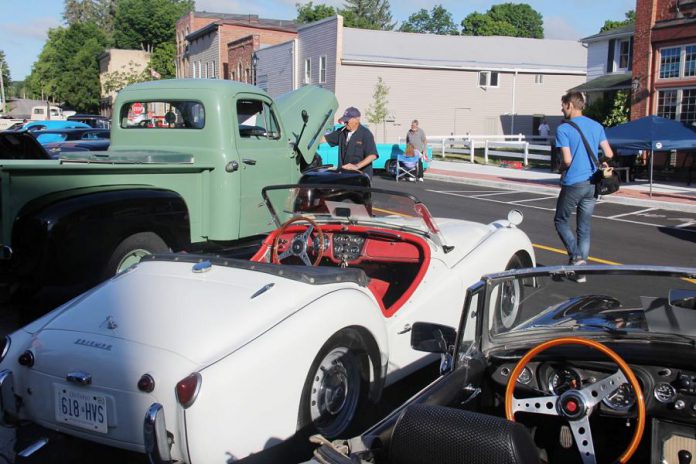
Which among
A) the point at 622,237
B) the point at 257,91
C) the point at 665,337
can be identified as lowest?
the point at 622,237

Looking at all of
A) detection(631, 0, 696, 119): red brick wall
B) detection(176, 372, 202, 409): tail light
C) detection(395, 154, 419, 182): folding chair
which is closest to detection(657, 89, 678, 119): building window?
detection(631, 0, 696, 119): red brick wall

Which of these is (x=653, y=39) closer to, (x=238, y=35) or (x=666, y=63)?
(x=666, y=63)

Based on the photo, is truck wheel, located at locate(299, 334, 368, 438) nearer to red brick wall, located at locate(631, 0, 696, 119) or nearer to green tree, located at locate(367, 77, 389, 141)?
red brick wall, located at locate(631, 0, 696, 119)

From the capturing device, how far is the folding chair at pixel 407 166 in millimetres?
20234

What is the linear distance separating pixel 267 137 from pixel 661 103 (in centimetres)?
1787

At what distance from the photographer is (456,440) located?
207 cm

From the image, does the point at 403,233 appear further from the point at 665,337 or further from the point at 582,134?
the point at 582,134

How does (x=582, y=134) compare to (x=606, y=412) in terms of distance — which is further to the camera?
(x=582, y=134)

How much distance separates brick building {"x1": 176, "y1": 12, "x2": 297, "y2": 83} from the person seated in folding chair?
88.8ft

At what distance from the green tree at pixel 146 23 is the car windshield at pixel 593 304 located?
91154 mm

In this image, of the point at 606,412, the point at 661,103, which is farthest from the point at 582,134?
the point at 661,103

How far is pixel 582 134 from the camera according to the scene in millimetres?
6898

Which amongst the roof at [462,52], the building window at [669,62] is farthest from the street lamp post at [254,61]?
the building window at [669,62]

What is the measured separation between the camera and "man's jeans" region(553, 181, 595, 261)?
700 cm
